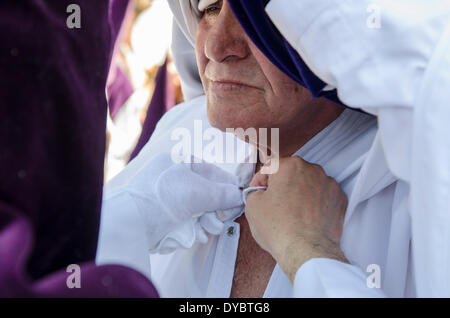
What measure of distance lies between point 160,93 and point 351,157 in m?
1.29

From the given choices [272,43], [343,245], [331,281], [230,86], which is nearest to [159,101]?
[230,86]

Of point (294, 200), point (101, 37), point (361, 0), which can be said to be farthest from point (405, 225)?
point (101, 37)

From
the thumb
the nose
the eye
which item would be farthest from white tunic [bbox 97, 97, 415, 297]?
the eye

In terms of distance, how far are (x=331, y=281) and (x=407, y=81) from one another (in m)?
0.37

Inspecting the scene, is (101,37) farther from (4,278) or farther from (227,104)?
(227,104)

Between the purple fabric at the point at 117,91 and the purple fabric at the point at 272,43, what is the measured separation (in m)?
1.64

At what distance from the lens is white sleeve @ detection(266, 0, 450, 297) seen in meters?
0.89

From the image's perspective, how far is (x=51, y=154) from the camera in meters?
0.77

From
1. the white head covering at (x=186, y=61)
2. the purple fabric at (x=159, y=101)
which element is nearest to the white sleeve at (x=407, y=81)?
the white head covering at (x=186, y=61)

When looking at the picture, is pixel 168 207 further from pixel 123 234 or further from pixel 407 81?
pixel 407 81

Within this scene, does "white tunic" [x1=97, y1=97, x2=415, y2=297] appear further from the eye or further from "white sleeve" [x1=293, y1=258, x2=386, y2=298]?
the eye

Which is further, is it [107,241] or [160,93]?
[160,93]

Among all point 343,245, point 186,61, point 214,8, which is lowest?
point 343,245
